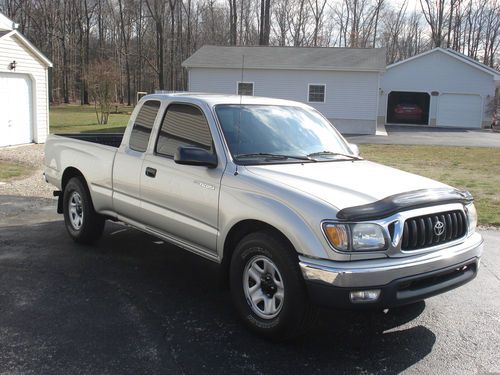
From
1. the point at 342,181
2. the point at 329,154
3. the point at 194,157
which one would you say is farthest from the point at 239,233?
the point at 329,154

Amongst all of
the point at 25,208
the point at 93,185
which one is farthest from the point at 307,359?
the point at 25,208

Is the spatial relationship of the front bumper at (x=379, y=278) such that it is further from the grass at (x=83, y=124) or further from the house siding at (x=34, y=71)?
the grass at (x=83, y=124)

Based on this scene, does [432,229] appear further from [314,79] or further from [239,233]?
[314,79]

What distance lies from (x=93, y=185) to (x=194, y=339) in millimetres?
2786

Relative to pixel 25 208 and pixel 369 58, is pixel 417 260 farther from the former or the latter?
pixel 369 58

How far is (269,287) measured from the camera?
155 inches

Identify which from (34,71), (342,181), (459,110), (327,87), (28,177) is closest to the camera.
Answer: (342,181)

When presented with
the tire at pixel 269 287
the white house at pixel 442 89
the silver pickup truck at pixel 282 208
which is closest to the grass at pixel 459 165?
the silver pickup truck at pixel 282 208

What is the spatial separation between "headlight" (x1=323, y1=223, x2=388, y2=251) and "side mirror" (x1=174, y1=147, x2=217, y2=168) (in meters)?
1.28

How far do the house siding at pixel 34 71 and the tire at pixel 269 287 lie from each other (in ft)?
48.3

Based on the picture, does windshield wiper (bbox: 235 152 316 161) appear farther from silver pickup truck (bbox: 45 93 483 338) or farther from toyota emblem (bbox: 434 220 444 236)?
toyota emblem (bbox: 434 220 444 236)

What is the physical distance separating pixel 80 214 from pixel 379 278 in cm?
424

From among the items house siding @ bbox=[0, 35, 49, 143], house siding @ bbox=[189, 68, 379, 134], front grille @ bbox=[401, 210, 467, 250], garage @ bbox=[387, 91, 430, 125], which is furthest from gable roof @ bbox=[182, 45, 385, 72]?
front grille @ bbox=[401, 210, 467, 250]

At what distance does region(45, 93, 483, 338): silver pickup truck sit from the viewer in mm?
3521
